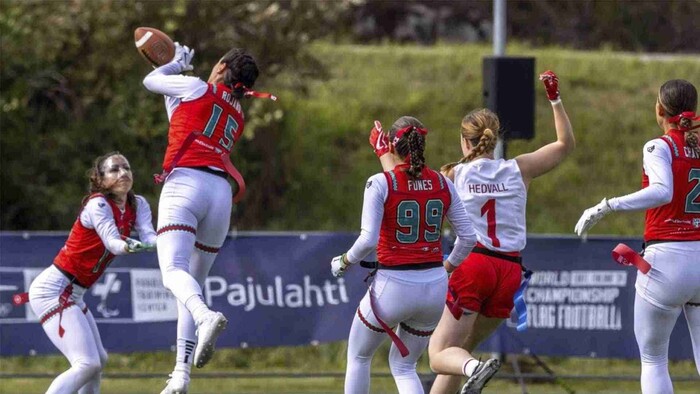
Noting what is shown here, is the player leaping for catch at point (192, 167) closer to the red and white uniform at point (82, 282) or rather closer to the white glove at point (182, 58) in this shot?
the white glove at point (182, 58)

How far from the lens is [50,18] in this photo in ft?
54.7

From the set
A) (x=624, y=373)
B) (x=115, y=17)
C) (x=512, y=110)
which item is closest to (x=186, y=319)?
(x=512, y=110)

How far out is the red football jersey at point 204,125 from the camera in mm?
8086

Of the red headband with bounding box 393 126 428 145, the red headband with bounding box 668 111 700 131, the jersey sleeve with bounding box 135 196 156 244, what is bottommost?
the jersey sleeve with bounding box 135 196 156 244

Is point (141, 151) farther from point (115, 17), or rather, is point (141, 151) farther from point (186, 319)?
point (186, 319)

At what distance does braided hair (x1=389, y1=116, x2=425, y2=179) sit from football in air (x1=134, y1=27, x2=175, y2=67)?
1.54m

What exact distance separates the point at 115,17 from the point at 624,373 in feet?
25.6

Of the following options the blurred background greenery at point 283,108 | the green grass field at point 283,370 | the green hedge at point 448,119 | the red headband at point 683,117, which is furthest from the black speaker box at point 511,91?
the green hedge at point 448,119

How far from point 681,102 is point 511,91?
3617 mm

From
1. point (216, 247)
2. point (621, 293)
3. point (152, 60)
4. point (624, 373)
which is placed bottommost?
point (624, 373)

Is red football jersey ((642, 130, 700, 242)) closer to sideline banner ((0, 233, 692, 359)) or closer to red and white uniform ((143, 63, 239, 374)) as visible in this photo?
red and white uniform ((143, 63, 239, 374))

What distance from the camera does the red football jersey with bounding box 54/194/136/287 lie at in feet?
28.1

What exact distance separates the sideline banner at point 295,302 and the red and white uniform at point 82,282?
8.21 feet

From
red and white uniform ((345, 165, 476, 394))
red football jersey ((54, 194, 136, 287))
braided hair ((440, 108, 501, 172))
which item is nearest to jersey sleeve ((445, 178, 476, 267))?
red and white uniform ((345, 165, 476, 394))
